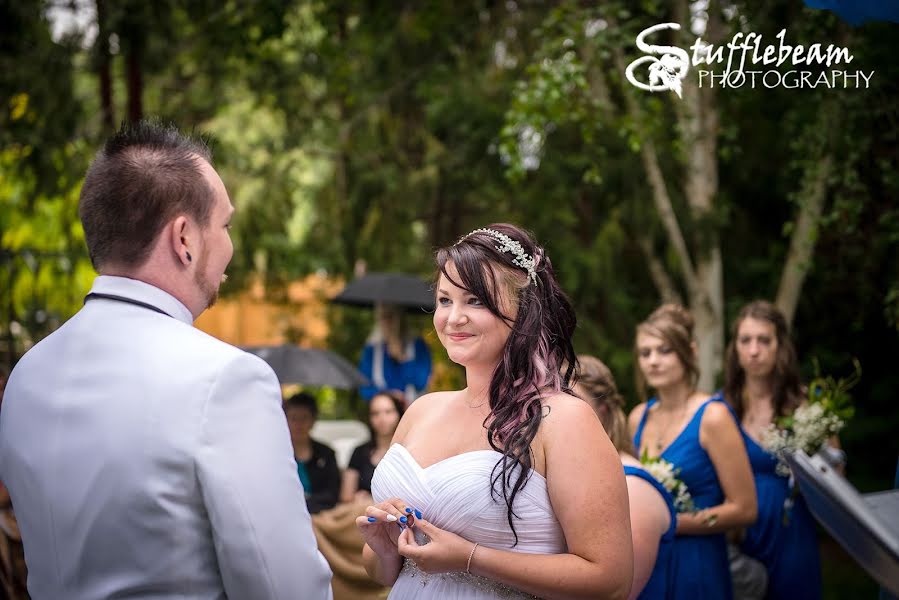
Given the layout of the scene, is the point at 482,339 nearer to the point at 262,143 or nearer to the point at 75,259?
the point at 75,259

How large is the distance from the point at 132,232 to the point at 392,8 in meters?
8.05

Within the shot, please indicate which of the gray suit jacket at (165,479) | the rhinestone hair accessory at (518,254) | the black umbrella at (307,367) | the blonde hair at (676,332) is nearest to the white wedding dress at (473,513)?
the rhinestone hair accessory at (518,254)

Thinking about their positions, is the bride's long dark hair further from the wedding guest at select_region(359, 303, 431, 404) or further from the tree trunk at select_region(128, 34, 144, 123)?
the tree trunk at select_region(128, 34, 144, 123)

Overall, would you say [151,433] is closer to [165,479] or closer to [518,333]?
[165,479]

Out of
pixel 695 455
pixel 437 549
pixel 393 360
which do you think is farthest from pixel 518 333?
pixel 393 360

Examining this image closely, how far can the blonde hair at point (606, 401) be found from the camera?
357cm

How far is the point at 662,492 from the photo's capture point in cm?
334

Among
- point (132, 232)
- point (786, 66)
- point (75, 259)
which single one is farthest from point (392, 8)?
point (132, 232)

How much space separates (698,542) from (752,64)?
320cm

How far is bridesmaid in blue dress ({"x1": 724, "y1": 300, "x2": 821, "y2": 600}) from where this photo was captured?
4.82 metres

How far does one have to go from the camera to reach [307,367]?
7.16 m

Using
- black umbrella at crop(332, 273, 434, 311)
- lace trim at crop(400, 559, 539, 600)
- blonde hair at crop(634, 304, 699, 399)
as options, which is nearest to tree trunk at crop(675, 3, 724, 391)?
black umbrella at crop(332, 273, 434, 311)

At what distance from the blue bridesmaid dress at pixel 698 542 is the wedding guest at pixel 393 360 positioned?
403 cm

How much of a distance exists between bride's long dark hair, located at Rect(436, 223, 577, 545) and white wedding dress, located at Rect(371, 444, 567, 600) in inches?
1.2
